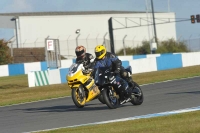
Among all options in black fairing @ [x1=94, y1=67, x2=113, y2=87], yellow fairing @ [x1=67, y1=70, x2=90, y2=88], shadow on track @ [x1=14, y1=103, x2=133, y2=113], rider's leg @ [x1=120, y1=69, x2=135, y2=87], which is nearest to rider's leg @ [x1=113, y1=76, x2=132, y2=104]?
rider's leg @ [x1=120, y1=69, x2=135, y2=87]

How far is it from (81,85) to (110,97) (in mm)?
699

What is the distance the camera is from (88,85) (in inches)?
517

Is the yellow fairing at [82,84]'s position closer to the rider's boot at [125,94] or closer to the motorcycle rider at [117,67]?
the motorcycle rider at [117,67]

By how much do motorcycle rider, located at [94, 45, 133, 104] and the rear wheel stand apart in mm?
161

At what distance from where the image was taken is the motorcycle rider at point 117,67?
42.6ft

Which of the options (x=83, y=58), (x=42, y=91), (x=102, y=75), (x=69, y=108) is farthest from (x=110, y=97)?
(x=42, y=91)

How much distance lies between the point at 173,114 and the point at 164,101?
125 inches

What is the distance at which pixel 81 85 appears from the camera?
13.1 meters

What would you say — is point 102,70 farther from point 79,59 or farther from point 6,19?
point 6,19

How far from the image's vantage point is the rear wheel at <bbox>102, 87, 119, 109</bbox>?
1278 centimetres

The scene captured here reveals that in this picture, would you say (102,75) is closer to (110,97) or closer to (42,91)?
(110,97)

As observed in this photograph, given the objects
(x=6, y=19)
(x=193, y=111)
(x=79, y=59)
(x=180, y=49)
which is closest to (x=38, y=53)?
(x=6, y=19)

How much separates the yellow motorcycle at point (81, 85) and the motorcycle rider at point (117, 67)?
32 centimetres

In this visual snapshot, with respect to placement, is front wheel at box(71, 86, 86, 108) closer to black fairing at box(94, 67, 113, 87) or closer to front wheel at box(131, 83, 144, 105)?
black fairing at box(94, 67, 113, 87)
